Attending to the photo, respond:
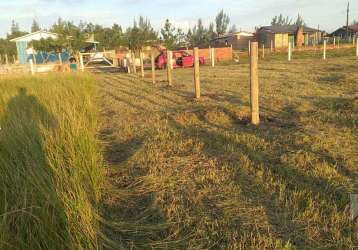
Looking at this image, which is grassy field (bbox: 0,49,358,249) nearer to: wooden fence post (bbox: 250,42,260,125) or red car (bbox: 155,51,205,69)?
wooden fence post (bbox: 250,42,260,125)

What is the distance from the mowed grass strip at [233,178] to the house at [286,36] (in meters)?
52.5

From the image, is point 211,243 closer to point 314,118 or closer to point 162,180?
point 162,180

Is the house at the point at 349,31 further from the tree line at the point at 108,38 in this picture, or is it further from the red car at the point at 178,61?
the red car at the point at 178,61

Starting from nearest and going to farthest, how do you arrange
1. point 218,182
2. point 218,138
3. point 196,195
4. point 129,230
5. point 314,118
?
1. point 129,230
2. point 196,195
3. point 218,182
4. point 218,138
5. point 314,118

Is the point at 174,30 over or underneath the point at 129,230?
over

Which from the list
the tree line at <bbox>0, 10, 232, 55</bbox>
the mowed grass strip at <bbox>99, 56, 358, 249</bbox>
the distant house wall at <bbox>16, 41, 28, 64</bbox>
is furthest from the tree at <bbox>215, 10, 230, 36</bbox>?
the mowed grass strip at <bbox>99, 56, 358, 249</bbox>

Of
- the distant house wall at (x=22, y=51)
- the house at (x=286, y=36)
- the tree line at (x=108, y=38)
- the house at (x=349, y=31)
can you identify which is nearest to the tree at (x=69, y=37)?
the tree line at (x=108, y=38)

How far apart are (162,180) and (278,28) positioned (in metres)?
61.1

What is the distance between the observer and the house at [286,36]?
56.2 meters

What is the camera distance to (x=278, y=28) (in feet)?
194

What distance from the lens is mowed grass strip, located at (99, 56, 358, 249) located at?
2.49 metres

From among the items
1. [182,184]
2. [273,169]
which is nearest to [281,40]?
[273,169]

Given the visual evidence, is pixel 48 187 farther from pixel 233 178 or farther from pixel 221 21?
pixel 221 21

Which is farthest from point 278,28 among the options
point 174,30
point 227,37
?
point 174,30
